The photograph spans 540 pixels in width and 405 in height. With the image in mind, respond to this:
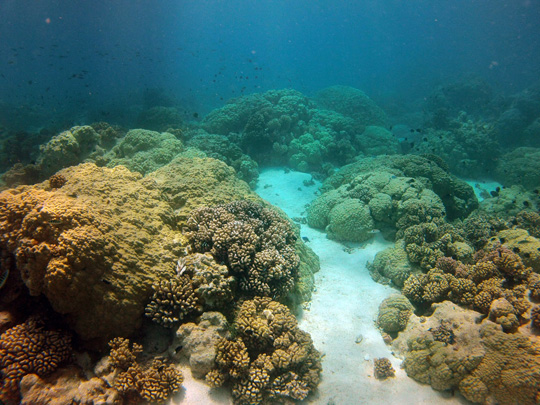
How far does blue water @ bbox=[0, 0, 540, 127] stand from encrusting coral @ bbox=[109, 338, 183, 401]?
21.6 m

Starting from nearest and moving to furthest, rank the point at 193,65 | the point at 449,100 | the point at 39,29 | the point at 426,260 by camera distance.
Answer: the point at 426,260
the point at 449,100
the point at 39,29
the point at 193,65

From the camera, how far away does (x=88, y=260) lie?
418 centimetres

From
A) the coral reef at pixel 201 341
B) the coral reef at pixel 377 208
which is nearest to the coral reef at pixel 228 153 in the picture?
the coral reef at pixel 377 208

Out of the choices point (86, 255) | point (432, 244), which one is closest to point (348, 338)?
point (432, 244)

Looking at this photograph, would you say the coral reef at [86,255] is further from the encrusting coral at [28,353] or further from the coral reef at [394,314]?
the coral reef at [394,314]

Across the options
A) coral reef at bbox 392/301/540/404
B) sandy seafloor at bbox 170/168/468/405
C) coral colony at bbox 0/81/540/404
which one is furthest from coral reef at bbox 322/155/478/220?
coral reef at bbox 392/301/540/404

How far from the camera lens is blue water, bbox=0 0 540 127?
44.3 meters

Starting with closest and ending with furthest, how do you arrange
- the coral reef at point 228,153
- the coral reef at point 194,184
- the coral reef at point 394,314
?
1. the coral reef at point 394,314
2. the coral reef at point 194,184
3. the coral reef at point 228,153

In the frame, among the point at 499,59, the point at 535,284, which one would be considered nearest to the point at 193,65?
the point at 499,59

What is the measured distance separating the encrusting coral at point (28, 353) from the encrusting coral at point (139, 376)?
77 centimetres

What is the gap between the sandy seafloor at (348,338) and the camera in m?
4.95

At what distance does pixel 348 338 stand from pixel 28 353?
637 centimetres

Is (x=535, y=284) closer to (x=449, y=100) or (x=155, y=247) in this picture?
(x=155, y=247)

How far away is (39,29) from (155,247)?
12935 centimetres
